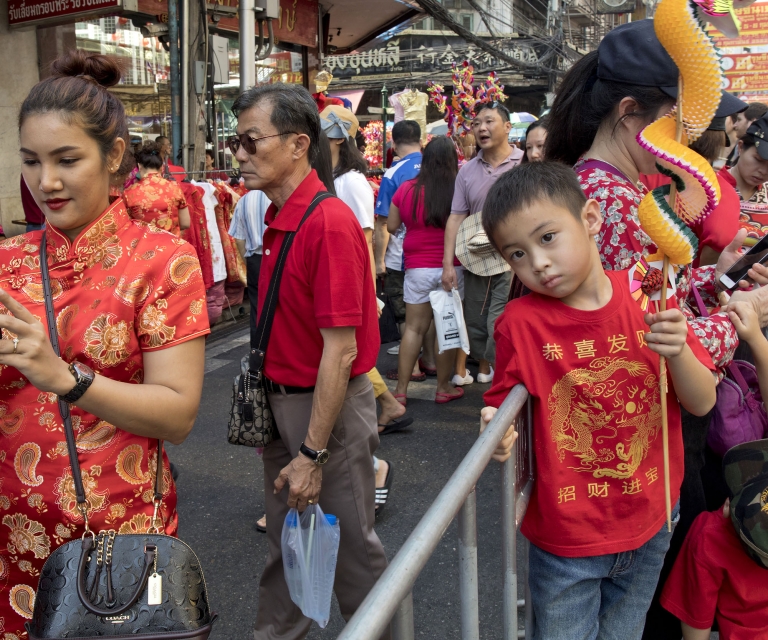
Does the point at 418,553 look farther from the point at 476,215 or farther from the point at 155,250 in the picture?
the point at 476,215

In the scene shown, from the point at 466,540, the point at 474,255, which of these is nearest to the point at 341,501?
the point at 466,540

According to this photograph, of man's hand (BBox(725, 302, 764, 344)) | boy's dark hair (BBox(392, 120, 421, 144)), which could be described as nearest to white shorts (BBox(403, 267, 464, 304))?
boy's dark hair (BBox(392, 120, 421, 144))

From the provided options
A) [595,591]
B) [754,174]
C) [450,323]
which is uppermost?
[754,174]

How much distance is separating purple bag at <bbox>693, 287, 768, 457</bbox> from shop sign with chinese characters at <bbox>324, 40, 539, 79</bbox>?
87.5ft

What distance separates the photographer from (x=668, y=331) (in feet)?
4.84

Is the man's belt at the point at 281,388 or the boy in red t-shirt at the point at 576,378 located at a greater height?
the boy in red t-shirt at the point at 576,378

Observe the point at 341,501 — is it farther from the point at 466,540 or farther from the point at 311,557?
the point at 466,540

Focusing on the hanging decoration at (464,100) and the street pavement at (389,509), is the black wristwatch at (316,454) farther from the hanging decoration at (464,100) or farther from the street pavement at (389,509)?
the hanging decoration at (464,100)

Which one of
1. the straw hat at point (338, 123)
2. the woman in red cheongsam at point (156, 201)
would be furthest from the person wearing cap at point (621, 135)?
the woman in red cheongsam at point (156, 201)

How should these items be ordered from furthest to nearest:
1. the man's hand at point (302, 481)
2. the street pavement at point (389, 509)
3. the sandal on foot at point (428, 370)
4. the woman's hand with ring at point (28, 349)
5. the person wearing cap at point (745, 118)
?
1. the sandal on foot at point (428, 370)
2. the person wearing cap at point (745, 118)
3. the street pavement at point (389, 509)
4. the man's hand at point (302, 481)
5. the woman's hand with ring at point (28, 349)

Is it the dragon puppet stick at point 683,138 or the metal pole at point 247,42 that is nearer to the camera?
the dragon puppet stick at point 683,138

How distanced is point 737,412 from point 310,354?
1.21 metres

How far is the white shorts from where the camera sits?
5316 mm

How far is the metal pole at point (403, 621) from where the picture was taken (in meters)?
1.05
